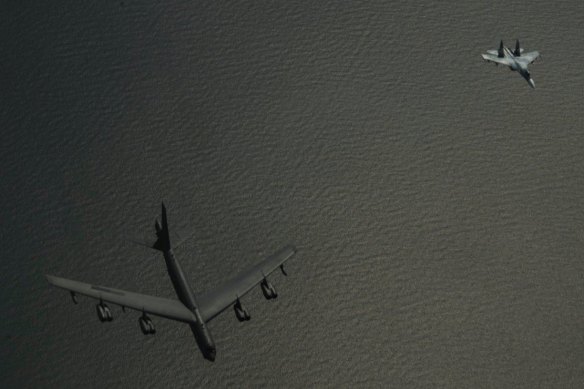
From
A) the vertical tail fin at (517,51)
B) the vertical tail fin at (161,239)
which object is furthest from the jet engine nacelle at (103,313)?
the vertical tail fin at (517,51)

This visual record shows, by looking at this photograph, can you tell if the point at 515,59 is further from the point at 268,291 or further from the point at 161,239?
the point at 161,239

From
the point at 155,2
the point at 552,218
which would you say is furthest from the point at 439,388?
the point at 155,2

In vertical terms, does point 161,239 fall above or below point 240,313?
above

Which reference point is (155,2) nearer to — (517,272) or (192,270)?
(192,270)

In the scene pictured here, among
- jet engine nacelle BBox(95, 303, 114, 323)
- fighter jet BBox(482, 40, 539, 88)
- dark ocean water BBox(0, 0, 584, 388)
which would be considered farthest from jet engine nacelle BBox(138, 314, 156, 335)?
fighter jet BBox(482, 40, 539, 88)

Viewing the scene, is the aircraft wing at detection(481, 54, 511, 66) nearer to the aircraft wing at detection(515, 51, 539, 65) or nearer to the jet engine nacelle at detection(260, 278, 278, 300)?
the aircraft wing at detection(515, 51, 539, 65)

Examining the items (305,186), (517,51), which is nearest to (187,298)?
(305,186)
